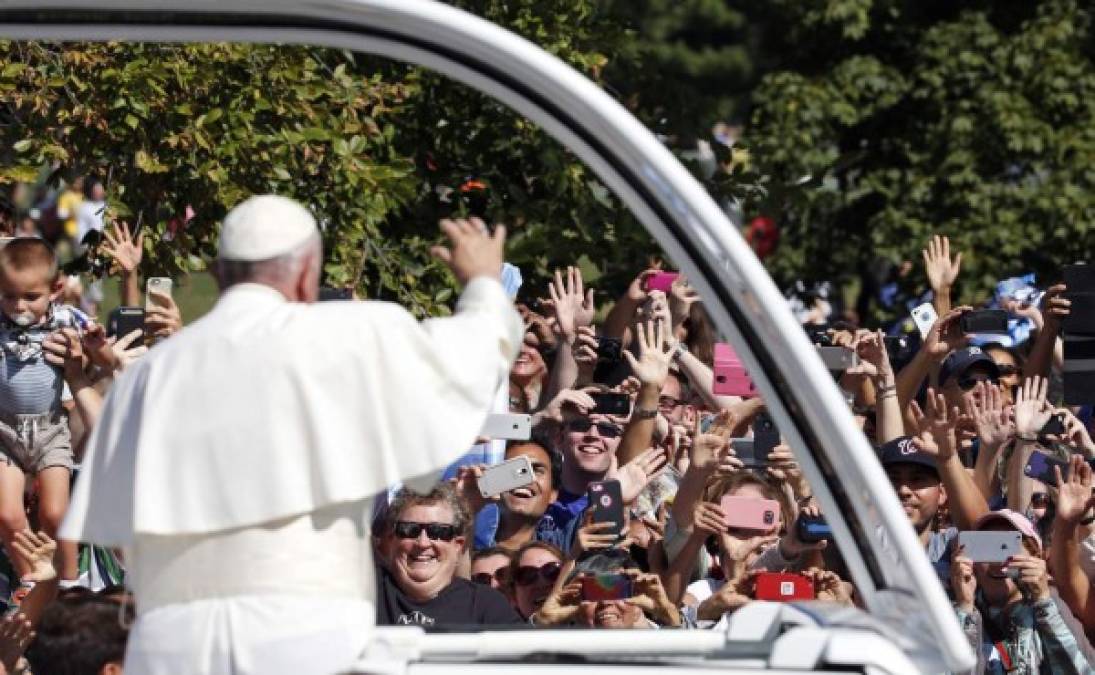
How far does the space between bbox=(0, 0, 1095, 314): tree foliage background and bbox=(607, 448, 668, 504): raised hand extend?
81.7 inches

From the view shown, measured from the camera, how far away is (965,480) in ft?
26.6

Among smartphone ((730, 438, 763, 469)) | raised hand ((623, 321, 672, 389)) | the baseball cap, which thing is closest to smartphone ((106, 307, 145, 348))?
raised hand ((623, 321, 672, 389))

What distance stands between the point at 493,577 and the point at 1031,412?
7.12ft

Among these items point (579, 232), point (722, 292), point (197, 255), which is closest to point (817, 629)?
point (722, 292)

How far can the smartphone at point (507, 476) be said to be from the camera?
7.70m

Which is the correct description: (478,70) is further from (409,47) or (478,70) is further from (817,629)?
(817,629)

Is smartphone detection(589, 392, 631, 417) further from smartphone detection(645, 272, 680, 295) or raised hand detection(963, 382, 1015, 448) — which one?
raised hand detection(963, 382, 1015, 448)

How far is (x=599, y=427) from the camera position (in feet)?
28.6

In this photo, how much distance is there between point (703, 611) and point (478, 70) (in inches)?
123

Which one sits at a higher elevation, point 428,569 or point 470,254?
point 470,254

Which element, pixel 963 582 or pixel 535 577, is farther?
pixel 535 577

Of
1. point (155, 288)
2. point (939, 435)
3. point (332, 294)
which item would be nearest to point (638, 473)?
point (939, 435)

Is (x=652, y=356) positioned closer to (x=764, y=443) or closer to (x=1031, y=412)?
(x=764, y=443)

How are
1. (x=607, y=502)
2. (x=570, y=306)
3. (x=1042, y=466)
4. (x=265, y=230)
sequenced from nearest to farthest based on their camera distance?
(x=265, y=230) < (x=607, y=502) < (x=1042, y=466) < (x=570, y=306)
